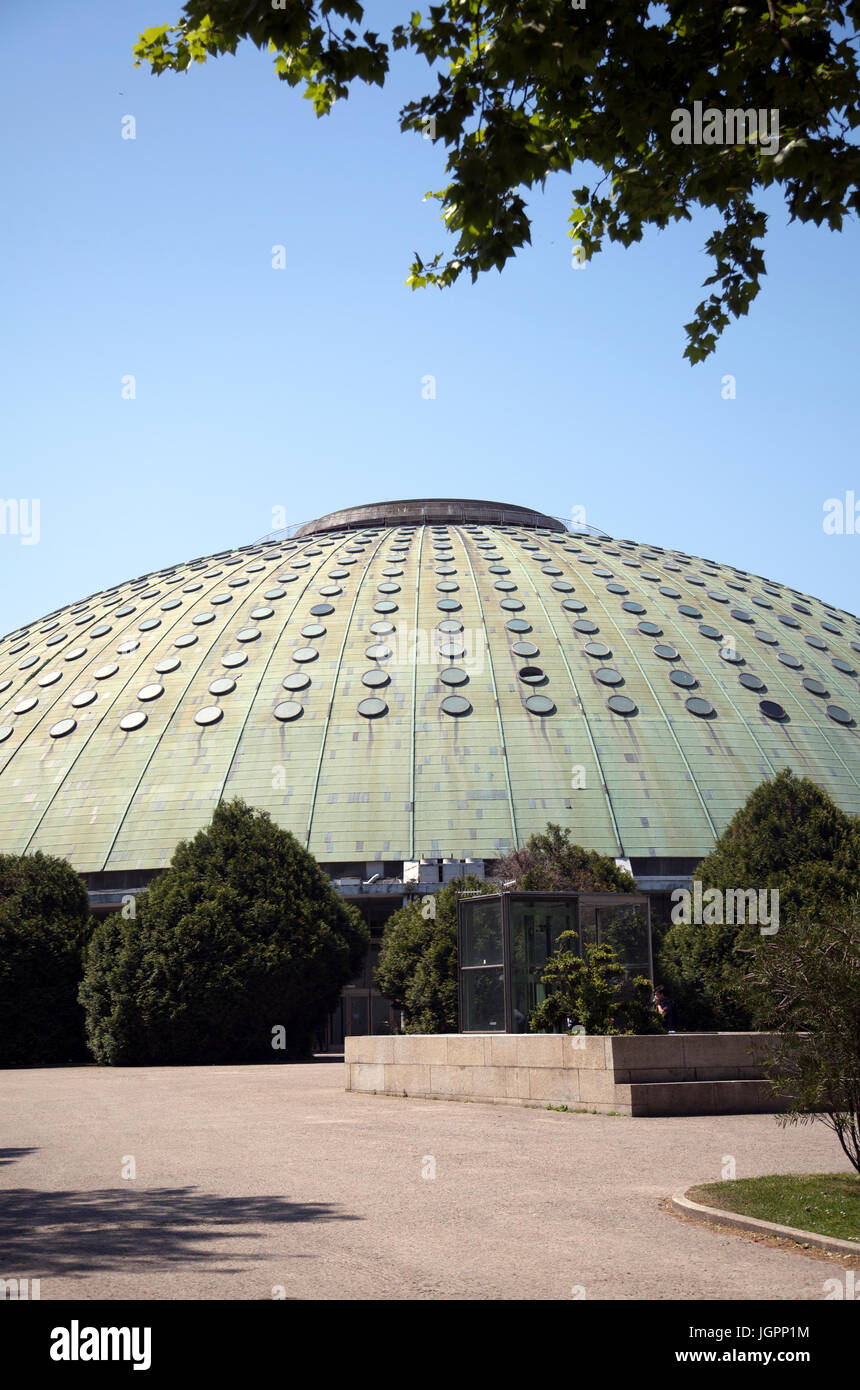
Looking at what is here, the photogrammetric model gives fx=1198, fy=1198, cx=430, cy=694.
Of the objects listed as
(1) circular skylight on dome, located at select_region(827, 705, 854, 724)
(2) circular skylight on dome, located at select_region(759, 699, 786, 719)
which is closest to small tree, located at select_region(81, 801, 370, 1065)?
(2) circular skylight on dome, located at select_region(759, 699, 786, 719)

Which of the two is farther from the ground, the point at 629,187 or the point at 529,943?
the point at 629,187

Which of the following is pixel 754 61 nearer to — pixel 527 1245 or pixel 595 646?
pixel 527 1245

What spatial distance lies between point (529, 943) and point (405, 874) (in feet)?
61.4

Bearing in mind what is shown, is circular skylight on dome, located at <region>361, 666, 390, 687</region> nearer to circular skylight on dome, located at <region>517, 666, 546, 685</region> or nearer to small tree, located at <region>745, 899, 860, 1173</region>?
circular skylight on dome, located at <region>517, 666, 546, 685</region>

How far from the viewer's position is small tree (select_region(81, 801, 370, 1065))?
3209 centimetres

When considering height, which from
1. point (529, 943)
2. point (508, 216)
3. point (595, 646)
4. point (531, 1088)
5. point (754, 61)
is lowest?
point (531, 1088)

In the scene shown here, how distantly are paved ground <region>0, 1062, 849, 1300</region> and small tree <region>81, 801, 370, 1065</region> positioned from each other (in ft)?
42.5

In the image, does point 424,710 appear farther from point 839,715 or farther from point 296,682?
point 839,715

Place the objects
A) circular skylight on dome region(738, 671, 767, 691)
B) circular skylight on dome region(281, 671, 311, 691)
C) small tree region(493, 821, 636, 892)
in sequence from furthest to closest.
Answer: circular skylight on dome region(738, 671, 767, 691) → circular skylight on dome region(281, 671, 311, 691) → small tree region(493, 821, 636, 892)
